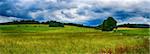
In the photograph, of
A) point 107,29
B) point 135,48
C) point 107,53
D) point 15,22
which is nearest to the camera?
point 107,53

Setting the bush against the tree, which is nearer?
the tree

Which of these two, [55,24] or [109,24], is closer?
[109,24]

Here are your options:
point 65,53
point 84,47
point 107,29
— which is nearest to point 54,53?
point 65,53

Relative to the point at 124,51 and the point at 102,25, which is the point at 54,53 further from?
the point at 102,25

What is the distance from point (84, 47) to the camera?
15484 mm

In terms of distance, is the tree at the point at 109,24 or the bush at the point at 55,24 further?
the bush at the point at 55,24

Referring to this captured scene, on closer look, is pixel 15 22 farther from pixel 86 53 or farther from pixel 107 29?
pixel 86 53

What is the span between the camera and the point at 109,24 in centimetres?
13100

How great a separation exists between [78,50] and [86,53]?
111cm

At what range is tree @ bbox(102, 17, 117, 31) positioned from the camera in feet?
425

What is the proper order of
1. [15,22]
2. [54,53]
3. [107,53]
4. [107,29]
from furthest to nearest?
[15,22] < [107,29] < [54,53] < [107,53]

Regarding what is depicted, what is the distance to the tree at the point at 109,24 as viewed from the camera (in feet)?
425

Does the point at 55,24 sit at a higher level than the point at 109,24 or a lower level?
lower

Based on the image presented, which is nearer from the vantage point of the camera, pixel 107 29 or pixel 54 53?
pixel 54 53
